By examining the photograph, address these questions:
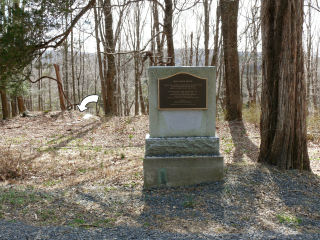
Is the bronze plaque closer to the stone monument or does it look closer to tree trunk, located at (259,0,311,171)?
the stone monument

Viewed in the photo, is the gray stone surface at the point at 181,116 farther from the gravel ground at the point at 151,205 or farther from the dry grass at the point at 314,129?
the dry grass at the point at 314,129

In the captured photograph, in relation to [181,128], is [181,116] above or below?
above

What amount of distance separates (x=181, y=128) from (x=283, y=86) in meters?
1.98

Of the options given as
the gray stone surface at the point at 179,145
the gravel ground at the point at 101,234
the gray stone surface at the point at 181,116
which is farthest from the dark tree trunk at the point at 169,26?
the gravel ground at the point at 101,234

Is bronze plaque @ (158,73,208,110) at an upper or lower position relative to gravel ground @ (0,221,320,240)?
upper

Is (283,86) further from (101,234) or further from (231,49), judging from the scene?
(231,49)

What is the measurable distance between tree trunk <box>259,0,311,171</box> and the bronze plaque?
1.38m

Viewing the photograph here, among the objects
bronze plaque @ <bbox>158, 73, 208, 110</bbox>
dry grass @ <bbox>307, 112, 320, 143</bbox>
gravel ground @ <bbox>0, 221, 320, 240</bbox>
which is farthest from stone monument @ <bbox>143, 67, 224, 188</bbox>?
dry grass @ <bbox>307, 112, 320, 143</bbox>

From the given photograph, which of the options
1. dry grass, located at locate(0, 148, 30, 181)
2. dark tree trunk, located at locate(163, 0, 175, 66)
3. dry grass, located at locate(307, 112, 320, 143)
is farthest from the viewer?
dark tree trunk, located at locate(163, 0, 175, 66)

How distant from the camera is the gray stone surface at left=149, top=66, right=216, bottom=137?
5.13 meters

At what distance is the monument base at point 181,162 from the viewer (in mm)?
5207

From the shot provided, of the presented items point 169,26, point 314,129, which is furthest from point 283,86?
point 169,26

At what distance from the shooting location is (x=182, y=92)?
517 centimetres

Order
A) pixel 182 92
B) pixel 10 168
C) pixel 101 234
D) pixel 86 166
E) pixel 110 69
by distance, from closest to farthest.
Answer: pixel 101 234 → pixel 182 92 → pixel 10 168 → pixel 86 166 → pixel 110 69
